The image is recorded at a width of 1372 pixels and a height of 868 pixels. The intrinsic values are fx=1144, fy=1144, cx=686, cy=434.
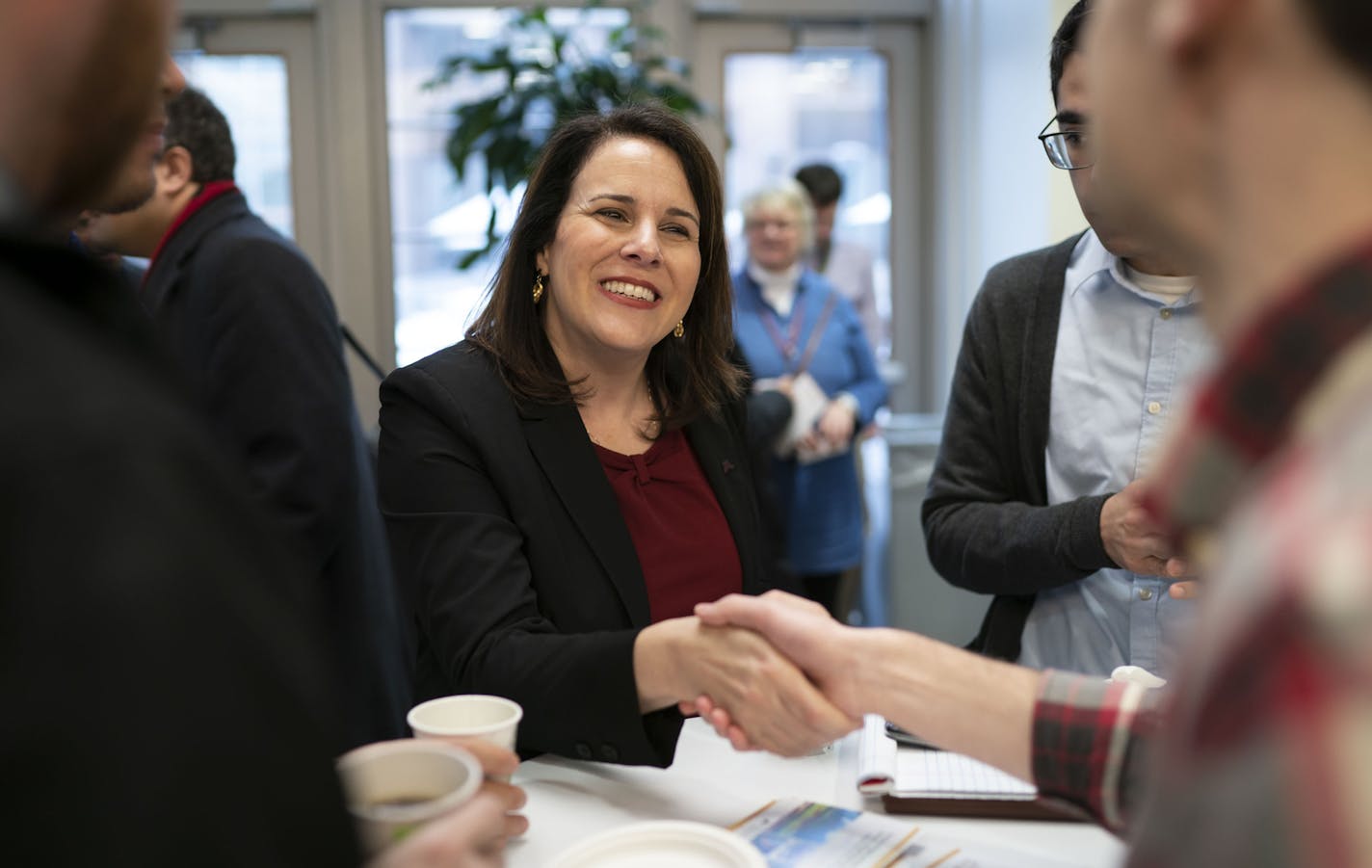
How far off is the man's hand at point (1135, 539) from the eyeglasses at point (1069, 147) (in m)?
0.55

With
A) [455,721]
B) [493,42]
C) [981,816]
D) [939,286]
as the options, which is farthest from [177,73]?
[939,286]

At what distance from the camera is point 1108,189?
2.27 ft

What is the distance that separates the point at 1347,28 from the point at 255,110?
5.34 metres

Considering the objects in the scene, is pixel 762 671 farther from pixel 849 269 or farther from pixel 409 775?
pixel 849 269

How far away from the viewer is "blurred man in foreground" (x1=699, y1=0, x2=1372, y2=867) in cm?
40

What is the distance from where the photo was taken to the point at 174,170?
8.09 feet

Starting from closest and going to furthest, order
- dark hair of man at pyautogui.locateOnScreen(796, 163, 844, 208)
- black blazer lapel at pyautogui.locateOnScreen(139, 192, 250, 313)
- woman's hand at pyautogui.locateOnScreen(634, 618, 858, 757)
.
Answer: woman's hand at pyautogui.locateOnScreen(634, 618, 858, 757), black blazer lapel at pyautogui.locateOnScreen(139, 192, 250, 313), dark hair of man at pyautogui.locateOnScreen(796, 163, 844, 208)

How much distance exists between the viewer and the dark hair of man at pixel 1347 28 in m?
0.50

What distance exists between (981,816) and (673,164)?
1.26m

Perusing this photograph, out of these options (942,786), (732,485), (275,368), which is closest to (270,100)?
(275,368)

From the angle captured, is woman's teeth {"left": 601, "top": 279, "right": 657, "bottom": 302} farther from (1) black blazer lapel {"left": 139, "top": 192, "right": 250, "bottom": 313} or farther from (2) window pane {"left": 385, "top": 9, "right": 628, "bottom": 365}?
(2) window pane {"left": 385, "top": 9, "right": 628, "bottom": 365}

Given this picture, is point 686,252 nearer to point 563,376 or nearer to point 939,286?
point 563,376

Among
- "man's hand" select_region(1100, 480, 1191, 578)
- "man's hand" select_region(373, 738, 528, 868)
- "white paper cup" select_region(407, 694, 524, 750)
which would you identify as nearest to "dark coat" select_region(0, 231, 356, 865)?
"man's hand" select_region(373, 738, 528, 868)

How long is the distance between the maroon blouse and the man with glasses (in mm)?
365
